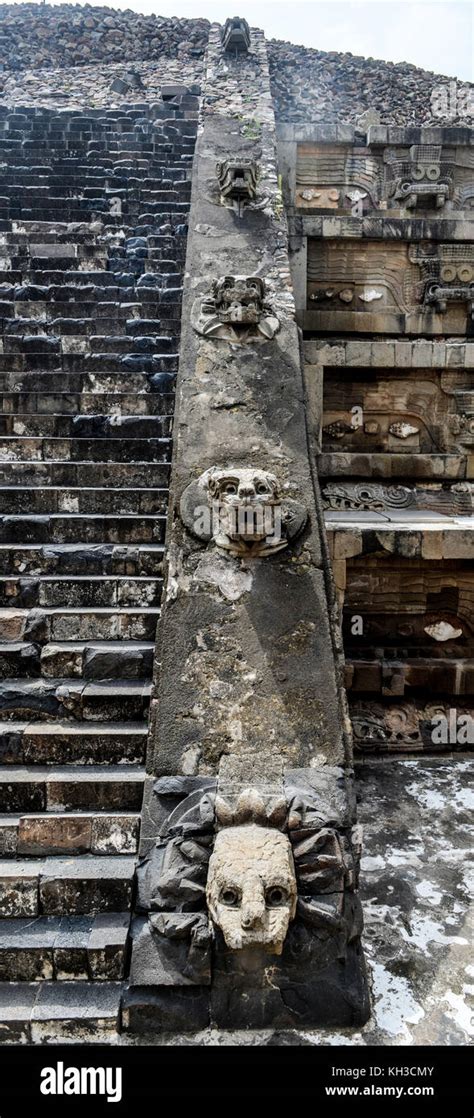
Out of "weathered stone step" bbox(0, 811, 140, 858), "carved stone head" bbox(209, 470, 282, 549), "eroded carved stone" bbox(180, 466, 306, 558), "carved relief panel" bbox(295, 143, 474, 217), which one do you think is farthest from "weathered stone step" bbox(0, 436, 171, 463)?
"carved relief panel" bbox(295, 143, 474, 217)

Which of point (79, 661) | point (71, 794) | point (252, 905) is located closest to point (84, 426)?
point (79, 661)

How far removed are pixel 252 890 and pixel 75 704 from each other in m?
1.55

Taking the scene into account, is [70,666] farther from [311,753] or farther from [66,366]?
[66,366]

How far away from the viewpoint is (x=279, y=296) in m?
5.28

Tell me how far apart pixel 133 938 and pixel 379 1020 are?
3.50 feet

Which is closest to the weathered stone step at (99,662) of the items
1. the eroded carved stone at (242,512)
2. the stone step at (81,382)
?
the eroded carved stone at (242,512)

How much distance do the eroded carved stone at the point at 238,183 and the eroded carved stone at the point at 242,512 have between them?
11.6ft

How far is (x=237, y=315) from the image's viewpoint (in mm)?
4820

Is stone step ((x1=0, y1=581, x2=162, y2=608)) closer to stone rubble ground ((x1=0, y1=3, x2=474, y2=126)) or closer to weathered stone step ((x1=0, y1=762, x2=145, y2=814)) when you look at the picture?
weathered stone step ((x1=0, y1=762, x2=145, y2=814))

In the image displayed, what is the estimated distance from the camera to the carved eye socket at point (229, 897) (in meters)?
2.80

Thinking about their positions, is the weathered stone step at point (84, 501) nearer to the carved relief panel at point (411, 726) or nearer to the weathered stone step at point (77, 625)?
the weathered stone step at point (77, 625)

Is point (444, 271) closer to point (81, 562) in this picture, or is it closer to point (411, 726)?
point (411, 726)

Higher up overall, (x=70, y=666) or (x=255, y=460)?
(x=255, y=460)
